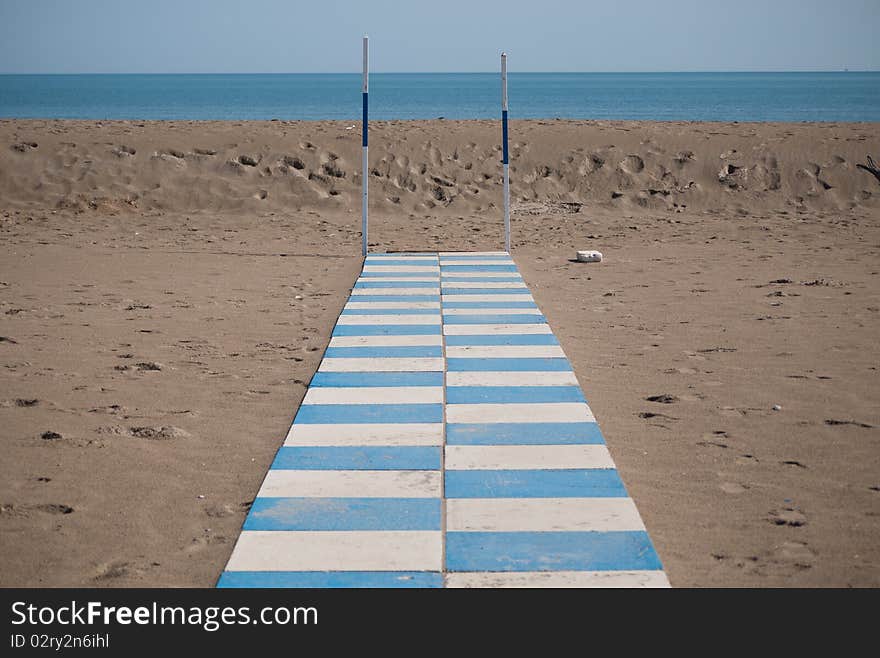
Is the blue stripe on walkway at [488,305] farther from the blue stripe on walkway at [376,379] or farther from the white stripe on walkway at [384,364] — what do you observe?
the blue stripe on walkway at [376,379]

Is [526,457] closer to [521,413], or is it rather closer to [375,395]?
[521,413]

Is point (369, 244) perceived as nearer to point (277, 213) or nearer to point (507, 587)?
point (277, 213)

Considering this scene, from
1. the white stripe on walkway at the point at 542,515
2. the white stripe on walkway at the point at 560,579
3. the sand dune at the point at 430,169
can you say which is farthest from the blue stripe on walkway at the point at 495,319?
the sand dune at the point at 430,169

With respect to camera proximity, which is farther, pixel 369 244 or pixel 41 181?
pixel 41 181

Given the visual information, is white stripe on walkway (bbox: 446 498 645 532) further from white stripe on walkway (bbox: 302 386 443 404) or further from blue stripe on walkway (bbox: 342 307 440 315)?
blue stripe on walkway (bbox: 342 307 440 315)

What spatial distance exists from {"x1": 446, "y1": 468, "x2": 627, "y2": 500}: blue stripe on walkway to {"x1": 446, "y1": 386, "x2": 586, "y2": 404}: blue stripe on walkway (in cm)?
123

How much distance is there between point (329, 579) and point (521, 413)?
232 centimetres

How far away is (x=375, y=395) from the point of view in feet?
21.4

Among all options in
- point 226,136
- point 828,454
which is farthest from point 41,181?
point 828,454

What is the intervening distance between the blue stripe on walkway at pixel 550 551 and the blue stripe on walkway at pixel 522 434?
3.94 ft

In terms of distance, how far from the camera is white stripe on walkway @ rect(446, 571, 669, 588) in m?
3.96

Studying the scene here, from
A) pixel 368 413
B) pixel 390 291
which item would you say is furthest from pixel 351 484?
pixel 390 291

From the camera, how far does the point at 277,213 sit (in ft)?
56.9
